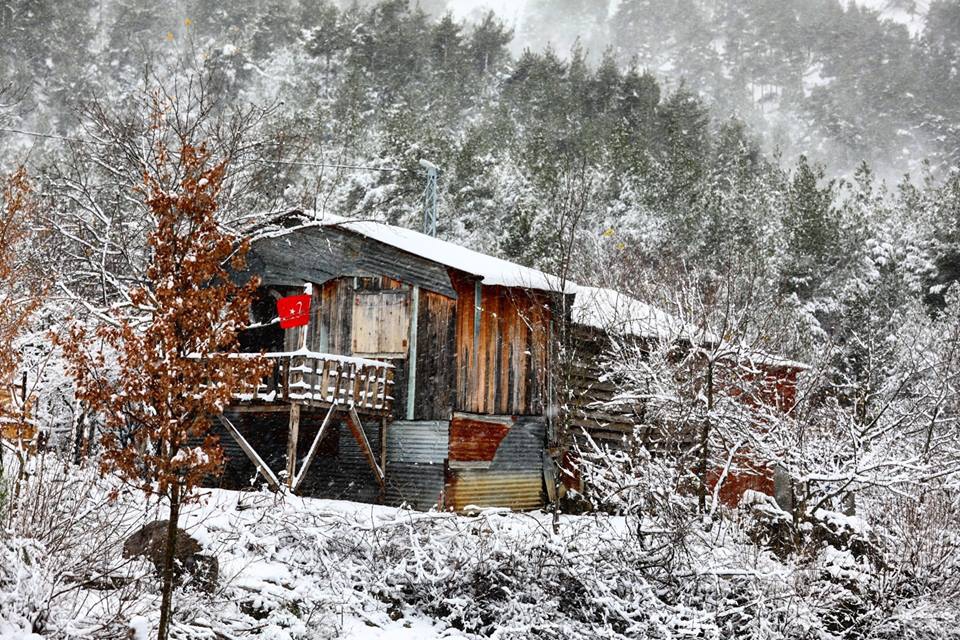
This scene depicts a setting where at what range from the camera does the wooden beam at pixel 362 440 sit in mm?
17797

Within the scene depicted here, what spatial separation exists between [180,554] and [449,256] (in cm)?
1004

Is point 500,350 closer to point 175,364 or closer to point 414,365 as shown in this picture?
point 414,365

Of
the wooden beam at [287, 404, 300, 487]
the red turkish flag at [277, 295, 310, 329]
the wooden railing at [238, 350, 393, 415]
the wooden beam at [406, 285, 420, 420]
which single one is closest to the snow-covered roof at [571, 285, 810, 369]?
the wooden beam at [406, 285, 420, 420]

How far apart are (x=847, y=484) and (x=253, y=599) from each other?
Result: 785cm

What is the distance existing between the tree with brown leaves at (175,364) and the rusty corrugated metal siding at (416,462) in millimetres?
10302

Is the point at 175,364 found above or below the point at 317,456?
above

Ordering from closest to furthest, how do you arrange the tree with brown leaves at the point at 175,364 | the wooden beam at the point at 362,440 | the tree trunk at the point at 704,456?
the tree with brown leaves at the point at 175,364 → the tree trunk at the point at 704,456 → the wooden beam at the point at 362,440

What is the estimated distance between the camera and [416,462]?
18422 mm

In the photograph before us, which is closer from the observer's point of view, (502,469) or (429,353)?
(429,353)

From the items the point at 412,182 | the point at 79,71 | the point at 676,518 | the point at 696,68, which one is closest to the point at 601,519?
the point at 676,518

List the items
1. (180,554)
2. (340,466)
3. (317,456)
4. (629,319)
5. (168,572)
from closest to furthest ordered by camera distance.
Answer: (168,572) → (180,554) → (629,319) → (340,466) → (317,456)

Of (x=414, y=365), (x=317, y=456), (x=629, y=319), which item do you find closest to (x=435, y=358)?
(x=414, y=365)

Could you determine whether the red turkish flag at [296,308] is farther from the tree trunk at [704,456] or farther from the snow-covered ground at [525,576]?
the tree trunk at [704,456]

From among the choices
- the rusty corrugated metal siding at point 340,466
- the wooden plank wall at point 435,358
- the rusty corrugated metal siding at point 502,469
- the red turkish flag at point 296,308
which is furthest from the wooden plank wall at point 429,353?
the red turkish flag at point 296,308
